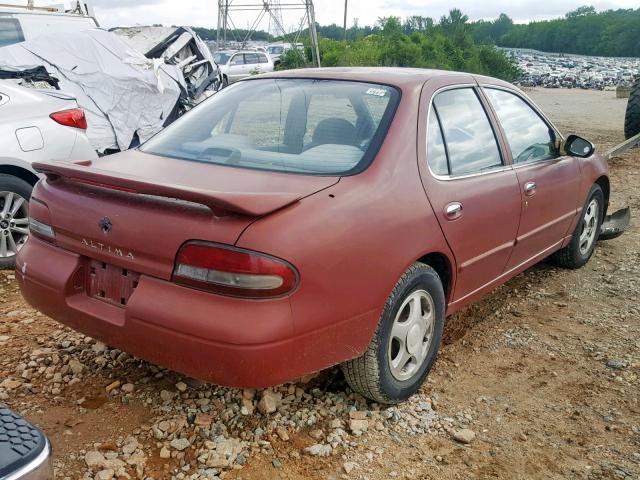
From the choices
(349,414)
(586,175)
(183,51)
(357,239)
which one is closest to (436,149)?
(357,239)

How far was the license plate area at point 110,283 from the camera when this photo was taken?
2.60 metres

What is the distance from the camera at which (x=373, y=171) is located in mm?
2801

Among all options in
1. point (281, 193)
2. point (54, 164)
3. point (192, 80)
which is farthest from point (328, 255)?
point (192, 80)

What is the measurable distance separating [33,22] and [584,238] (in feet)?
20.8

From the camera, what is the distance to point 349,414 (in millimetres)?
3002

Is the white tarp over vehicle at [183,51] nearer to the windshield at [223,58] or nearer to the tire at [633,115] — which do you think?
the tire at [633,115]

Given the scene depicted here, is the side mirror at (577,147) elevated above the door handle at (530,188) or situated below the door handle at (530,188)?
above

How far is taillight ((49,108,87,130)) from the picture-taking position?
517cm

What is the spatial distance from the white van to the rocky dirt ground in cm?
433

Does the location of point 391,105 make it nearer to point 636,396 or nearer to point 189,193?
point 189,193

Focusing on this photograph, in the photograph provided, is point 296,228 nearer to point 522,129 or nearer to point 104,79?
point 522,129

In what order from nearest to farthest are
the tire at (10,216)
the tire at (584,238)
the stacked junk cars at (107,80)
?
the tire at (10,216), the tire at (584,238), the stacked junk cars at (107,80)

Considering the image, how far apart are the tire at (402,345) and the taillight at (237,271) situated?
2.14 ft

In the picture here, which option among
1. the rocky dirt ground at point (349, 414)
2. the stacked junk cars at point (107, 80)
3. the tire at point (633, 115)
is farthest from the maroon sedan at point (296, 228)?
the tire at point (633, 115)
